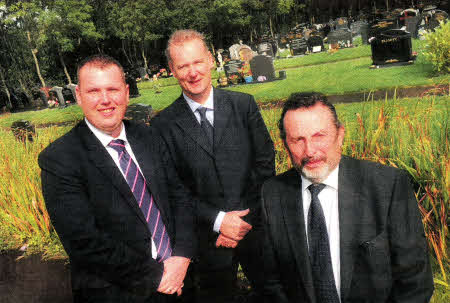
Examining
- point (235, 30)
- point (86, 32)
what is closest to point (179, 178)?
point (86, 32)

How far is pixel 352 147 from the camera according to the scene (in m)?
3.92

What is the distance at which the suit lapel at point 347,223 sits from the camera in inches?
65.2

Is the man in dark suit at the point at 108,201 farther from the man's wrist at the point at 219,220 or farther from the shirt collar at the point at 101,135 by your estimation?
the man's wrist at the point at 219,220

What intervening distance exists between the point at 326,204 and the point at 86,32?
29883mm

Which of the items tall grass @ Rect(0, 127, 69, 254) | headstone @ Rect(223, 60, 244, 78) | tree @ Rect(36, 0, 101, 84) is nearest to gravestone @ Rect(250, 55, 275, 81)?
headstone @ Rect(223, 60, 244, 78)

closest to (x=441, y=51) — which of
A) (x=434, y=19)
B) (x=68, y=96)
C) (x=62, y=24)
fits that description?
(x=434, y=19)

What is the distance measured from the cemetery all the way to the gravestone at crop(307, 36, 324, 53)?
0.07m

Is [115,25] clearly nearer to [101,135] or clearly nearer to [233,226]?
[101,135]

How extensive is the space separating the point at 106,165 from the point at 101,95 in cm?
41

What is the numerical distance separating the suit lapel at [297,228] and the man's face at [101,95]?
109 centimetres

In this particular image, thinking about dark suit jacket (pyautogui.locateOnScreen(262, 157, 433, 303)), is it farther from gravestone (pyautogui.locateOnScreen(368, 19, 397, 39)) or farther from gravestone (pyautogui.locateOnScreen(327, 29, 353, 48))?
gravestone (pyautogui.locateOnScreen(327, 29, 353, 48))

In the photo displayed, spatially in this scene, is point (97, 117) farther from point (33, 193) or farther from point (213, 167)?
point (33, 193)

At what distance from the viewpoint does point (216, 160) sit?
2408 mm

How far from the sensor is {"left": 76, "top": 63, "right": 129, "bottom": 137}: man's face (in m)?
1.97
